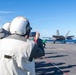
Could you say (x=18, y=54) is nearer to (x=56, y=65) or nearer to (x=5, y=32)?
(x=5, y=32)

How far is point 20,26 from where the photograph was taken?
355cm

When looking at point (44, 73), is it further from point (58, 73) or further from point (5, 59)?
point (5, 59)

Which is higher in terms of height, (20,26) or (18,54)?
(20,26)

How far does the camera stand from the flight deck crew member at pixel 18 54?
11.2 feet

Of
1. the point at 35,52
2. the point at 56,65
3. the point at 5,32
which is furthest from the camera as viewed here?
the point at 56,65

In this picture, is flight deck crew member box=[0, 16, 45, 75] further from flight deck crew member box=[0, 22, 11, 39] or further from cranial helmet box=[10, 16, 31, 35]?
flight deck crew member box=[0, 22, 11, 39]

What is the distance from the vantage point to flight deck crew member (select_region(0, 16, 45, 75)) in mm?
3406

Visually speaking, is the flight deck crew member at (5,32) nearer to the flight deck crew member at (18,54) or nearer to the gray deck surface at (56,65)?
the flight deck crew member at (18,54)

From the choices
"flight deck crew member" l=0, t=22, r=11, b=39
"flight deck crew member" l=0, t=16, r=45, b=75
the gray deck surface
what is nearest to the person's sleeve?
"flight deck crew member" l=0, t=16, r=45, b=75

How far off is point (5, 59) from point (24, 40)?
33 centimetres

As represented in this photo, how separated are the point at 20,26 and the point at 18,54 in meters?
0.37

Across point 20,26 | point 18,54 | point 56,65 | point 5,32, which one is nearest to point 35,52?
point 18,54

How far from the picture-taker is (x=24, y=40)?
137 inches

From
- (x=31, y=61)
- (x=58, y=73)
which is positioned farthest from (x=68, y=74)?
(x=31, y=61)
